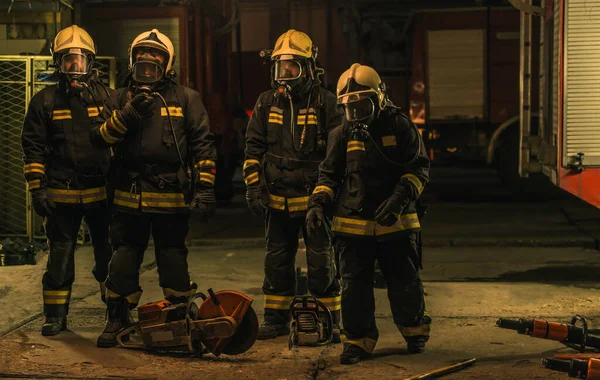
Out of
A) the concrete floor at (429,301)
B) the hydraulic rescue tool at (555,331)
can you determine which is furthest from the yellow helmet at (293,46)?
the hydraulic rescue tool at (555,331)

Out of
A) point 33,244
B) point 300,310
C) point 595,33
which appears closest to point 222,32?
point 33,244

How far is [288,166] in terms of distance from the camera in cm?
728

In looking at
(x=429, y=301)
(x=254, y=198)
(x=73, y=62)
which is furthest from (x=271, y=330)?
(x=73, y=62)

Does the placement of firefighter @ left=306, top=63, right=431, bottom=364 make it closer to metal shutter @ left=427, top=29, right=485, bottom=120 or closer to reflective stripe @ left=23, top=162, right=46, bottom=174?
reflective stripe @ left=23, top=162, right=46, bottom=174

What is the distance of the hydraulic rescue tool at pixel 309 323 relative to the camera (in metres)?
6.89

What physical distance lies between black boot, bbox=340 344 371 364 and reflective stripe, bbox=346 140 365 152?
116cm

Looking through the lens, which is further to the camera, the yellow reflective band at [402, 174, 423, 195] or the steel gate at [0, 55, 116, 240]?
the steel gate at [0, 55, 116, 240]

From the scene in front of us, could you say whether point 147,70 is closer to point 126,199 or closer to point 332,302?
point 126,199

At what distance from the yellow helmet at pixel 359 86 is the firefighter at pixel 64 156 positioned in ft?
6.05

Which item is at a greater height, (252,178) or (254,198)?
(252,178)

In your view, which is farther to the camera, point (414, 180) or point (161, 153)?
point (161, 153)

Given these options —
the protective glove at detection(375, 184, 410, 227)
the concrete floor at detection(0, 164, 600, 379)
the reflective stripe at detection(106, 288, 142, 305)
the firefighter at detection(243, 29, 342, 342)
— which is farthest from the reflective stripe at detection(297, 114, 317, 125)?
the reflective stripe at detection(106, 288, 142, 305)

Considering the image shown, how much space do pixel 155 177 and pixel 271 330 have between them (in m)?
1.24

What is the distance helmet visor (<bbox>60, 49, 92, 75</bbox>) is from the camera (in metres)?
7.39
